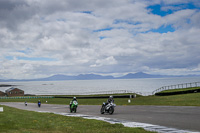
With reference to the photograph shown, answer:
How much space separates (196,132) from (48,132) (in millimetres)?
6581

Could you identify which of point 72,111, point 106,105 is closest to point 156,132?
point 106,105

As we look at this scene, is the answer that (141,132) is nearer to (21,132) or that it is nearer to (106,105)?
(21,132)

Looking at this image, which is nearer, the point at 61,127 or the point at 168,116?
the point at 61,127

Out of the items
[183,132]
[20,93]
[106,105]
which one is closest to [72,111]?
[106,105]

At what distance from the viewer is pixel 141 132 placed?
1016cm

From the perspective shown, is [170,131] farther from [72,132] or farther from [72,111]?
[72,111]

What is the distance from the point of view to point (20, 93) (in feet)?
378

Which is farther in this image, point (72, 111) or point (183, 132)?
point (72, 111)

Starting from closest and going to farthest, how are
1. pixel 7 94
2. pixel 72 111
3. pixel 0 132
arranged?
pixel 0 132 < pixel 72 111 < pixel 7 94

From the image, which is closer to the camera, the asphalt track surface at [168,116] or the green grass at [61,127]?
the green grass at [61,127]

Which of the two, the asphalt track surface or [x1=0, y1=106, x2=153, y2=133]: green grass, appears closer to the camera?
[x1=0, y1=106, x2=153, y2=133]: green grass

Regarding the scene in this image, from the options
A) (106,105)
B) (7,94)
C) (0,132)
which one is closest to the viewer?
(0,132)

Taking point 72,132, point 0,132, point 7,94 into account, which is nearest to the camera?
point 0,132

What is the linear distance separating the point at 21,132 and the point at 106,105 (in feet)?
40.8
